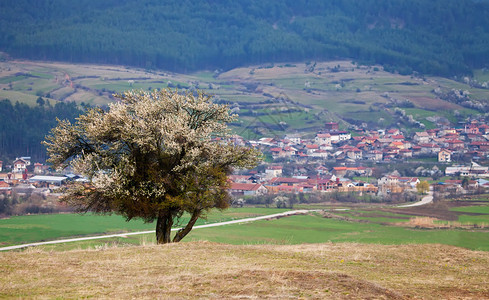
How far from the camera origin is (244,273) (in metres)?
15.2

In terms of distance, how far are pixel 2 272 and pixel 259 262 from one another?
746 centimetres

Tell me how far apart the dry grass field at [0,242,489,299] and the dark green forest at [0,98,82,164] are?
120 m

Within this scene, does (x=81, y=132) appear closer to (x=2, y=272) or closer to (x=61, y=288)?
(x=2, y=272)

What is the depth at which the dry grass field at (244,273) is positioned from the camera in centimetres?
1349

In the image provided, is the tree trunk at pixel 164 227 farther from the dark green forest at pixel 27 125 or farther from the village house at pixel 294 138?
the village house at pixel 294 138

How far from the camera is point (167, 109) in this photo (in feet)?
86.8

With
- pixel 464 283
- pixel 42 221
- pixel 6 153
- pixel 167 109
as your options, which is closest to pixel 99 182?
pixel 167 109

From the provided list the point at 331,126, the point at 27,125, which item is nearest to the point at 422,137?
the point at 331,126

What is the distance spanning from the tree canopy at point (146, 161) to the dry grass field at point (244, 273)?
3.82 m

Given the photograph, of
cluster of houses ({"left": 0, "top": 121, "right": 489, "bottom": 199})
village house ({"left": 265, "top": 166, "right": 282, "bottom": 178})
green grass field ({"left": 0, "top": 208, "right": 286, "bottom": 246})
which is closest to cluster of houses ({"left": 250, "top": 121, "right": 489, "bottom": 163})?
cluster of houses ({"left": 0, "top": 121, "right": 489, "bottom": 199})

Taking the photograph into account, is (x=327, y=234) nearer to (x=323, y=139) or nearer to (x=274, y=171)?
(x=274, y=171)

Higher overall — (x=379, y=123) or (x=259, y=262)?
(x=379, y=123)

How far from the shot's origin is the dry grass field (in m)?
13.5

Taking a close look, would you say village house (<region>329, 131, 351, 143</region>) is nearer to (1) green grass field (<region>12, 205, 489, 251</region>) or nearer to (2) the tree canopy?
(1) green grass field (<region>12, 205, 489, 251</region>)
